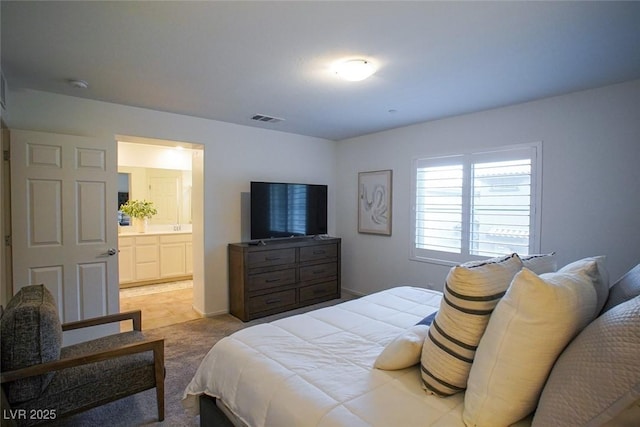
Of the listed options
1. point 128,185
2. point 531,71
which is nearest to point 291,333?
point 531,71

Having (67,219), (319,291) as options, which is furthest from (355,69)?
(319,291)

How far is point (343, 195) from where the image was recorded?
17.4 ft

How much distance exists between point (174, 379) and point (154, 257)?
11.7ft

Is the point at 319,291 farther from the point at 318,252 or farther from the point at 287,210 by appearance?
the point at 287,210

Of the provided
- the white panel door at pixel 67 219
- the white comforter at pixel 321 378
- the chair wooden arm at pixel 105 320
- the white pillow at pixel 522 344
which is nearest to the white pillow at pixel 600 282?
the white pillow at pixel 522 344

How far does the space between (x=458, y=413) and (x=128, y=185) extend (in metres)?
6.26

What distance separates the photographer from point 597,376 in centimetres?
87

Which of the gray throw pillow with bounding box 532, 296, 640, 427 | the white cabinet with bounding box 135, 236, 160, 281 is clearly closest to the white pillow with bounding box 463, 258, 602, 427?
the gray throw pillow with bounding box 532, 296, 640, 427

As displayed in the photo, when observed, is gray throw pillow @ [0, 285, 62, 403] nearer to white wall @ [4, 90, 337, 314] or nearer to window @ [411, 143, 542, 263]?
white wall @ [4, 90, 337, 314]

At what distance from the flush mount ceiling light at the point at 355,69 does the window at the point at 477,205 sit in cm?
190

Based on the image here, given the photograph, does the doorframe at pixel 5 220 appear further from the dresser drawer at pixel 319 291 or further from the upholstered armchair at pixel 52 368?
the dresser drawer at pixel 319 291

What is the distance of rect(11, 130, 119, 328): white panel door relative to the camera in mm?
2844

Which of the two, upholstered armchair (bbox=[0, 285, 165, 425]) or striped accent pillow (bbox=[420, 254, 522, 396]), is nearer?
striped accent pillow (bbox=[420, 254, 522, 396])

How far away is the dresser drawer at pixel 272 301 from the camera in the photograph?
396 centimetres
